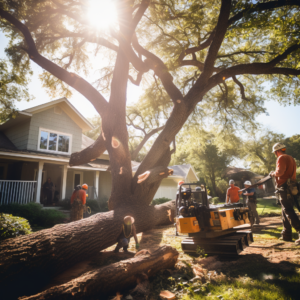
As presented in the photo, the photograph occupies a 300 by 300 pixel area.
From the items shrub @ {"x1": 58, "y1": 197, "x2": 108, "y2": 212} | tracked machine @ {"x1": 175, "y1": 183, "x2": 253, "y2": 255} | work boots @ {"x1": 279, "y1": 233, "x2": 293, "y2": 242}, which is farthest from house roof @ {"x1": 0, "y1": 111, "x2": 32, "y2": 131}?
work boots @ {"x1": 279, "y1": 233, "x2": 293, "y2": 242}

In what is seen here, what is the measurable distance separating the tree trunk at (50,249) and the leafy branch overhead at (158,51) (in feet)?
6.48

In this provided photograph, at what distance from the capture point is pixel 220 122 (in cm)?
1503

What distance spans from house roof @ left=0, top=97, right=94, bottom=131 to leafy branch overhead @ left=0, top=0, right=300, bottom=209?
14.1 feet

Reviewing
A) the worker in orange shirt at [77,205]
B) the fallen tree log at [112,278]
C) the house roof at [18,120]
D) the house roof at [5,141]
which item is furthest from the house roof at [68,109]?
the fallen tree log at [112,278]

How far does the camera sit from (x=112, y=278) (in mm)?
3107

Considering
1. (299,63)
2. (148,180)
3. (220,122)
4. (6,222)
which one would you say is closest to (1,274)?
(6,222)

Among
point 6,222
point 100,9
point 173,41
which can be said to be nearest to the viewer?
point 6,222

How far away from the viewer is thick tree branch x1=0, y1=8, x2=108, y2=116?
7.94 metres

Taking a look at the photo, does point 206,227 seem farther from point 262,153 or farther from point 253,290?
point 262,153

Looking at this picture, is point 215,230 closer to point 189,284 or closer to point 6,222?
point 189,284

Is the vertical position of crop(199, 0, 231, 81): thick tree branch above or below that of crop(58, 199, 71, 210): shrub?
above

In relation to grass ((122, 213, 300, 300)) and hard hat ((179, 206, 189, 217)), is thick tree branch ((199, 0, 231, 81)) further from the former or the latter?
grass ((122, 213, 300, 300))

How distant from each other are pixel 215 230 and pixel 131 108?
18253mm

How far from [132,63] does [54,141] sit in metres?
11.0
